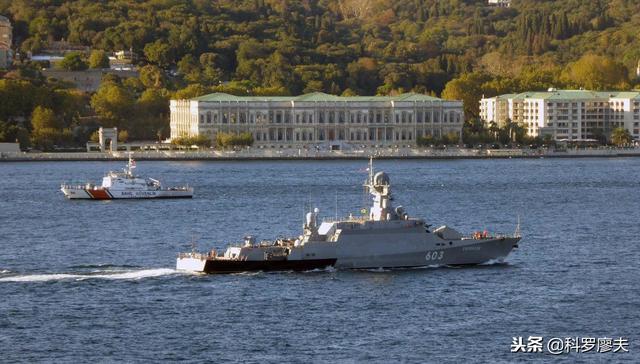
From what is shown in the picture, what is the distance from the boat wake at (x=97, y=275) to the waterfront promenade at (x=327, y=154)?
324 feet

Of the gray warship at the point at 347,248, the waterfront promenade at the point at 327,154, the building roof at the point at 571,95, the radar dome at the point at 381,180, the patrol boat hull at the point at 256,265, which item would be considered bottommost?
the waterfront promenade at the point at 327,154

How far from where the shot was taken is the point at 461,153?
573 ft

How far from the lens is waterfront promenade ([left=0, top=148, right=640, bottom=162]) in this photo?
162000 mm

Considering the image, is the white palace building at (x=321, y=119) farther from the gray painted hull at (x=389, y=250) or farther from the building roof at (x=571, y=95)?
the gray painted hull at (x=389, y=250)

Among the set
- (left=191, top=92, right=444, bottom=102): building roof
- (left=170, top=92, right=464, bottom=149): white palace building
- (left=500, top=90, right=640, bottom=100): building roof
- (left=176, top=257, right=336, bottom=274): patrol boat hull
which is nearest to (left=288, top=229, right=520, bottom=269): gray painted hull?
(left=176, top=257, right=336, bottom=274): patrol boat hull

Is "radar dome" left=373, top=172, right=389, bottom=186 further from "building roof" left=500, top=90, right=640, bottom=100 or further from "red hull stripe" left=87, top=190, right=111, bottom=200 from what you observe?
"building roof" left=500, top=90, right=640, bottom=100

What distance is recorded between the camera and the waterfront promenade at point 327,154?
162000mm

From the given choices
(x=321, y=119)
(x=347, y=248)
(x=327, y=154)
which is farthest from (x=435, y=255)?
(x=321, y=119)

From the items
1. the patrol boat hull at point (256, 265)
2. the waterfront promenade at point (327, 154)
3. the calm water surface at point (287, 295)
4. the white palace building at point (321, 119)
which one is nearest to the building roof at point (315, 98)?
the white palace building at point (321, 119)

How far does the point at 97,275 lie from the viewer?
62406mm

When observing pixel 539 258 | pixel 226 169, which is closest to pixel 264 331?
pixel 539 258

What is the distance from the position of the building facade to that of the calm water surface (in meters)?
96.7

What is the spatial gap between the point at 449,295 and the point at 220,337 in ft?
31.4

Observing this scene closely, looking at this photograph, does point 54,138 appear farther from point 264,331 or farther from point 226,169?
point 264,331
